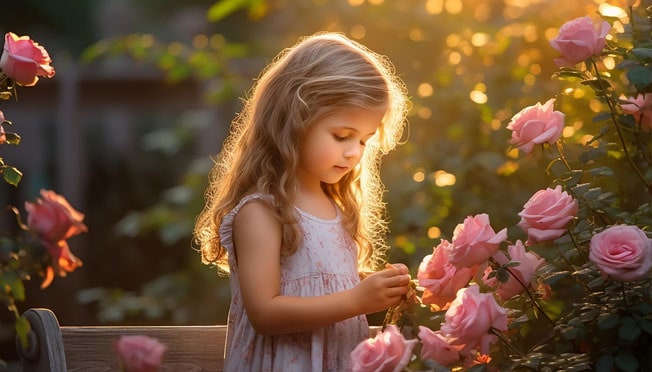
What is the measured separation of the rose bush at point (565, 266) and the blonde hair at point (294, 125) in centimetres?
32

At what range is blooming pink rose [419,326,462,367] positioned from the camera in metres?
1.73

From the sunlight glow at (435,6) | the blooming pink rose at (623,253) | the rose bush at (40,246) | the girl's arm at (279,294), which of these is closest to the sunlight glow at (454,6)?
the sunlight glow at (435,6)

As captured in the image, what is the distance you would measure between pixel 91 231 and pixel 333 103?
18.0ft

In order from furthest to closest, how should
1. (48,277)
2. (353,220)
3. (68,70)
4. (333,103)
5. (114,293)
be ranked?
(68,70)
(114,293)
(353,220)
(333,103)
(48,277)

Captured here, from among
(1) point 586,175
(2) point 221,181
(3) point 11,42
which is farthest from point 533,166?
(3) point 11,42

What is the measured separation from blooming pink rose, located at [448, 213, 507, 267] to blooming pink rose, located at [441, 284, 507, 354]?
0.16 feet

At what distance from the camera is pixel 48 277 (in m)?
1.38

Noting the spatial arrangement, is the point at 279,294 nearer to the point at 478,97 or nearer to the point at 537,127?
the point at 537,127

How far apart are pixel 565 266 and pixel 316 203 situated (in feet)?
1.78

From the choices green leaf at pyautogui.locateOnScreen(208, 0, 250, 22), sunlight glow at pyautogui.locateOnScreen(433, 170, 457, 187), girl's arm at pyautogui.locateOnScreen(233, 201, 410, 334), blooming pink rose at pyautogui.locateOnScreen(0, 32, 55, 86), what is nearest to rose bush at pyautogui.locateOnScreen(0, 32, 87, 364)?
blooming pink rose at pyautogui.locateOnScreen(0, 32, 55, 86)

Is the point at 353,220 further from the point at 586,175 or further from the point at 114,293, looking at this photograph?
the point at 114,293

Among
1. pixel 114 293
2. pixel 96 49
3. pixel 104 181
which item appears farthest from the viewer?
pixel 104 181

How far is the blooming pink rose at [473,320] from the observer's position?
167 cm

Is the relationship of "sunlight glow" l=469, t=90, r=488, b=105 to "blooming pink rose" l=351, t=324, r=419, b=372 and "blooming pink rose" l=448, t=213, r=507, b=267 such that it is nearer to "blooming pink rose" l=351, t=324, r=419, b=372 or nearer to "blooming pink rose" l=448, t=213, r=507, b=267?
"blooming pink rose" l=448, t=213, r=507, b=267
